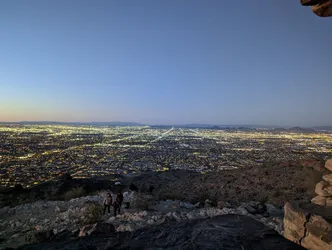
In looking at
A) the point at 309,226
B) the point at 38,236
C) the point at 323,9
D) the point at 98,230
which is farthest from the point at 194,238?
the point at 323,9

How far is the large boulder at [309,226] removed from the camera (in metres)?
5.33

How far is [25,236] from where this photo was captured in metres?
8.77

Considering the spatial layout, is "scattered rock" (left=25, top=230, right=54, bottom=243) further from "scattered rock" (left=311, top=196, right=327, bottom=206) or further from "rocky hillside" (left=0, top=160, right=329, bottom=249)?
"scattered rock" (left=311, top=196, right=327, bottom=206)

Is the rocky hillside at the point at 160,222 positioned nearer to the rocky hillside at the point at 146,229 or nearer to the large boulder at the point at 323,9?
the rocky hillside at the point at 146,229

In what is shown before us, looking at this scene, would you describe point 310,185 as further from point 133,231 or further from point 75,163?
point 75,163

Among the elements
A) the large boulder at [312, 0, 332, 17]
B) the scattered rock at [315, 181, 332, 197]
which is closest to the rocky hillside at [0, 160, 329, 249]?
the scattered rock at [315, 181, 332, 197]

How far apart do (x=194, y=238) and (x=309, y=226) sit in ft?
9.36

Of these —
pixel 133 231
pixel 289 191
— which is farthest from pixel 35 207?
pixel 289 191

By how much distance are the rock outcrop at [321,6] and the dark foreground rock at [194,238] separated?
18.0 ft

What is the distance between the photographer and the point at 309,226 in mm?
5711

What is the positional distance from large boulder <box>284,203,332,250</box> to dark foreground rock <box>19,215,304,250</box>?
0.24m

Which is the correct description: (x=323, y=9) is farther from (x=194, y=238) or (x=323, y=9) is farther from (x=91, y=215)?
(x=91, y=215)

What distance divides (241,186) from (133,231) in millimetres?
12276

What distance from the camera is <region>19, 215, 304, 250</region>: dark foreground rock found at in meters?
6.14
